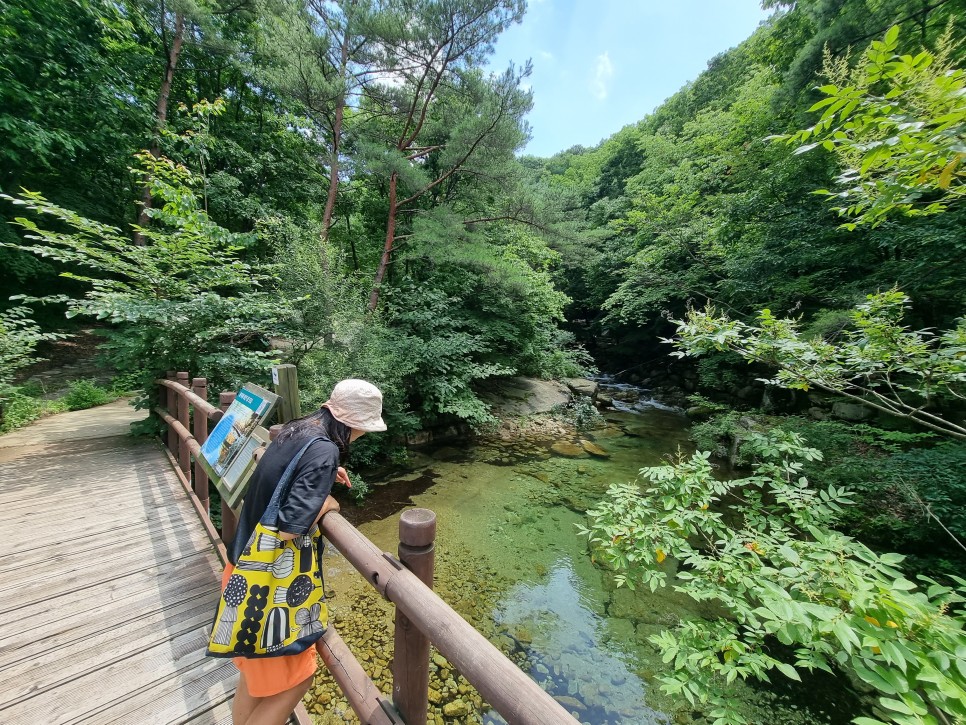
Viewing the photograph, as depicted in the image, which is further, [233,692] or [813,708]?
[813,708]

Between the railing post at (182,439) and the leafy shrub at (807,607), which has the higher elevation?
the leafy shrub at (807,607)

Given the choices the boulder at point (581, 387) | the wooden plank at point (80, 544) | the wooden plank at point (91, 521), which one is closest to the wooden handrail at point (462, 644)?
the wooden plank at point (80, 544)

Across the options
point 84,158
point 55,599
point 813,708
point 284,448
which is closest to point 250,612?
point 284,448

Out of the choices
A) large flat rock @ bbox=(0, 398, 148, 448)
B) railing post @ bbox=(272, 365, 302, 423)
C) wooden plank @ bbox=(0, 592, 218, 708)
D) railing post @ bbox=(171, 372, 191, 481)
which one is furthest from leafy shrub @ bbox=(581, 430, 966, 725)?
large flat rock @ bbox=(0, 398, 148, 448)

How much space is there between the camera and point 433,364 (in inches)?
295

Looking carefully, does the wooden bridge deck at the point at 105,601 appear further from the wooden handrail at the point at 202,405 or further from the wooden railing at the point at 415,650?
the wooden handrail at the point at 202,405

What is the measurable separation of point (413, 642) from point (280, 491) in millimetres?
681

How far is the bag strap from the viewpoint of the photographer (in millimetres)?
1260

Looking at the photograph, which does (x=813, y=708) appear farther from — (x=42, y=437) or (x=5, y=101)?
(x=5, y=101)

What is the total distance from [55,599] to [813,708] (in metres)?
5.18

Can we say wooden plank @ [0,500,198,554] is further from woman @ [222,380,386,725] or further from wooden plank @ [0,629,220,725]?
woman @ [222,380,386,725]

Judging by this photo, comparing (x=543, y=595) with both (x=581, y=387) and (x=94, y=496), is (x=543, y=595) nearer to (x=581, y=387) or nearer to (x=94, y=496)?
(x=94, y=496)

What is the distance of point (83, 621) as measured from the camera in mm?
1995

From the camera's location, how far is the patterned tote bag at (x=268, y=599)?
3.99ft
